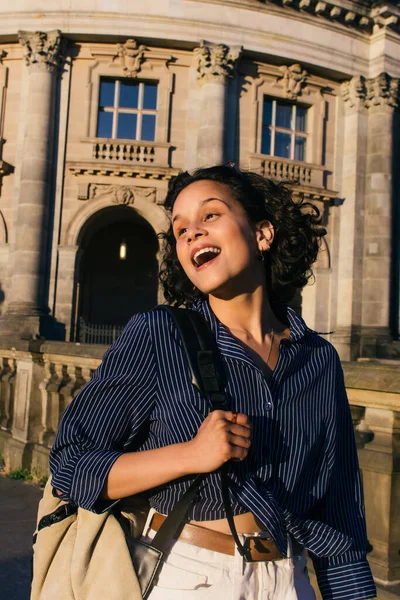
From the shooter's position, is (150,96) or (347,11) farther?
(347,11)

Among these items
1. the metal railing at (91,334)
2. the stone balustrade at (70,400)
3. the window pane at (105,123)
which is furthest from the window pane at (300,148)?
the stone balustrade at (70,400)

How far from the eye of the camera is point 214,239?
1.63m

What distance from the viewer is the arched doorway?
845 inches

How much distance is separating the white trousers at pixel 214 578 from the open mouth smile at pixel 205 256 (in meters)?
0.67

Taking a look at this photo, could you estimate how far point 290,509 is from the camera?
1496mm

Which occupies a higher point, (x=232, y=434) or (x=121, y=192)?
(x=121, y=192)

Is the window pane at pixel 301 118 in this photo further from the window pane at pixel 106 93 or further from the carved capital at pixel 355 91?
the window pane at pixel 106 93

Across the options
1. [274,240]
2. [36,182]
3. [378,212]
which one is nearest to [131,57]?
[36,182]

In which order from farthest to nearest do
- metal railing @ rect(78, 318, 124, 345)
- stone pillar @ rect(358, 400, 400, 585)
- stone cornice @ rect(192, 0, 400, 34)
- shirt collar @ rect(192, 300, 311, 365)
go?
1. stone cornice @ rect(192, 0, 400, 34)
2. metal railing @ rect(78, 318, 124, 345)
3. stone pillar @ rect(358, 400, 400, 585)
4. shirt collar @ rect(192, 300, 311, 365)

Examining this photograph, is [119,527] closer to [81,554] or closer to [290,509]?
[81,554]

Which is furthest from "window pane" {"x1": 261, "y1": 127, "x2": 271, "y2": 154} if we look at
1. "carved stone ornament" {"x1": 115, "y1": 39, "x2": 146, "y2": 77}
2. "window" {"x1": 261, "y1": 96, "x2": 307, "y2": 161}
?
"carved stone ornament" {"x1": 115, "y1": 39, "x2": 146, "y2": 77}

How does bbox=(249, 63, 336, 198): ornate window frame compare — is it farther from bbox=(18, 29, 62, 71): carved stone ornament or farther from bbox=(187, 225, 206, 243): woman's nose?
bbox=(187, 225, 206, 243): woman's nose

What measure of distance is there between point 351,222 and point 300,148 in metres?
2.75

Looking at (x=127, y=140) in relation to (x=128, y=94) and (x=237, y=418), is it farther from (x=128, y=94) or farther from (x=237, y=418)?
(x=237, y=418)
